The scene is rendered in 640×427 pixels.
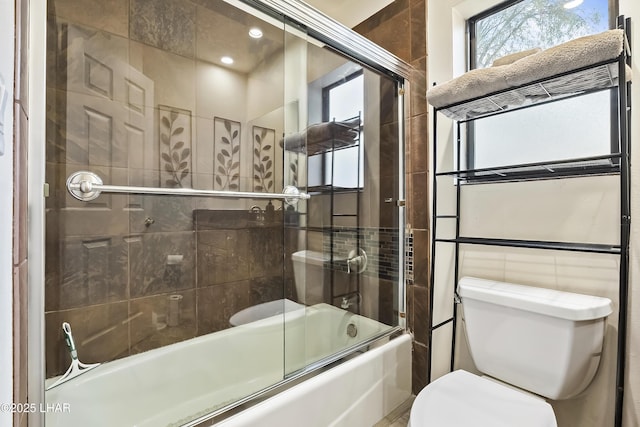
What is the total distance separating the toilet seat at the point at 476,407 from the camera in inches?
35.2

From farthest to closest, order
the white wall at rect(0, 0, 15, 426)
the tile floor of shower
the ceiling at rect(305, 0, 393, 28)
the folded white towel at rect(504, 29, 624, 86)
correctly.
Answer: the ceiling at rect(305, 0, 393, 28), the tile floor of shower, the folded white towel at rect(504, 29, 624, 86), the white wall at rect(0, 0, 15, 426)

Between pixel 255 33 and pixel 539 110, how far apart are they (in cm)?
142

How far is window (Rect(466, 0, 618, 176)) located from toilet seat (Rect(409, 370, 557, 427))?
0.95 m

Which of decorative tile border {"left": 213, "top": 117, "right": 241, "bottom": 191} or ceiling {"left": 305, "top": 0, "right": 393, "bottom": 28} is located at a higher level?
ceiling {"left": 305, "top": 0, "right": 393, "bottom": 28}

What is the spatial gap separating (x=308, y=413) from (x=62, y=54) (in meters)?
1.63

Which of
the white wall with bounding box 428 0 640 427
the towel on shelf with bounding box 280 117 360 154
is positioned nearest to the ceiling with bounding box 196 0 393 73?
the towel on shelf with bounding box 280 117 360 154

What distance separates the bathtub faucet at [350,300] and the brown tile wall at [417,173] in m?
0.28

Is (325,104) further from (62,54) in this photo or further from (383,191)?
(62,54)

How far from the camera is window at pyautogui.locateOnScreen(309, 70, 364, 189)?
65.7 inches

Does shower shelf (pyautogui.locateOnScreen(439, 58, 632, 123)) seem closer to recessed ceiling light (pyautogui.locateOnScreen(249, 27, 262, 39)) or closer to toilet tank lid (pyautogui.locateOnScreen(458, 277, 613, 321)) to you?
toilet tank lid (pyautogui.locateOnScreen(458, 277, 613, 321))

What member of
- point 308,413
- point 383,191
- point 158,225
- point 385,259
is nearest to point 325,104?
point 383,191

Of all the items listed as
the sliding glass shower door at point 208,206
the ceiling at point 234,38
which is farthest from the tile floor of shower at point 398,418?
the ceiling at point 234,38

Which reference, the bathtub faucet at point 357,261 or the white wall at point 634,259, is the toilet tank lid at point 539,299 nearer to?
the white wall at point 634,259

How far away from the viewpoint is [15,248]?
0.59m
